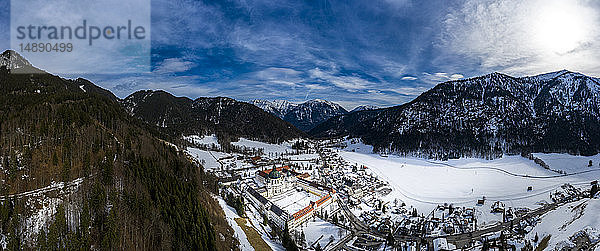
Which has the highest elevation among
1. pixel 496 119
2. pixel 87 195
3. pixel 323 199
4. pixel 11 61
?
pixel 11 61

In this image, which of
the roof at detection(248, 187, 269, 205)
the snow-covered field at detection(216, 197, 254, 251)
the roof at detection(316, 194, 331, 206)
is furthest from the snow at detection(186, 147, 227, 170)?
the snow-covered field at detection(216, 197, 254, 251)

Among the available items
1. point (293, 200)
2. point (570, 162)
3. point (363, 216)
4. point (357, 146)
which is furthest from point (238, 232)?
point (357, 146)

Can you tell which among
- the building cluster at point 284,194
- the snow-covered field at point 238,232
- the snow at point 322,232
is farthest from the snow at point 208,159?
the snow at point 322,232

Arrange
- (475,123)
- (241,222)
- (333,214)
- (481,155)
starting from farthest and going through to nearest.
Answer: (475,123) → (481,155) → (333,214) → (241,222)

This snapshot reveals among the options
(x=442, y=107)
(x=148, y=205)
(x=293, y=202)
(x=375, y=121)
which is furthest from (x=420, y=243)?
(x=375, y=121)

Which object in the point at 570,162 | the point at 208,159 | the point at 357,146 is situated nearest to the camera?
the point at 208,159

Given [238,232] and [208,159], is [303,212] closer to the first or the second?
[238,232]

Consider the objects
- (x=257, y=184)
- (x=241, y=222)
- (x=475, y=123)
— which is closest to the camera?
(x=241, y=222)

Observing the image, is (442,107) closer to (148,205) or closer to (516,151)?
(516,151)
